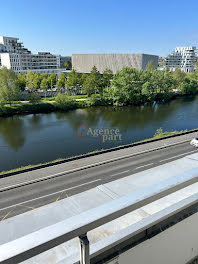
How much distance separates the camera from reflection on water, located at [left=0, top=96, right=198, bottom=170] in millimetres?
20828

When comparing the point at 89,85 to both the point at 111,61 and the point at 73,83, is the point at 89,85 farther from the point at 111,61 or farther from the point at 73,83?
the point at 111,61

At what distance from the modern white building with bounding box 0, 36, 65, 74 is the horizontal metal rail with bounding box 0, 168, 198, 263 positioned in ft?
277

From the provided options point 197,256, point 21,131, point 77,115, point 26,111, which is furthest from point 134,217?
point 26,111

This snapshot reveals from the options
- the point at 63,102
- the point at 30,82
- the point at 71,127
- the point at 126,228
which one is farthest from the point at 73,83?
the point at 126,228

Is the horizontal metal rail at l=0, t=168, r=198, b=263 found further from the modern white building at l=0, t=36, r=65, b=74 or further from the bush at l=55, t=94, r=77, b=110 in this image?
the modern white building at l=0, t=36, r=65, b=74

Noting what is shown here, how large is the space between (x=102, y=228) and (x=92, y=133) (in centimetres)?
2514

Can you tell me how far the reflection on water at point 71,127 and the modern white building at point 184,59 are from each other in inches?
3468

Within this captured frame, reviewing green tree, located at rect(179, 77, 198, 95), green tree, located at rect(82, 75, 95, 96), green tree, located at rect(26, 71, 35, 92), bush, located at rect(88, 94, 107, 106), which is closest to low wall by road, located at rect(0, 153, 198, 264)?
bush, located at rect(88, 94, 107, 106)

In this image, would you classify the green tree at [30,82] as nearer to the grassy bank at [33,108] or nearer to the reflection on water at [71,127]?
the grassy bank at [33,108]

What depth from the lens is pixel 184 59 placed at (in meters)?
121

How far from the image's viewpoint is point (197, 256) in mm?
2154

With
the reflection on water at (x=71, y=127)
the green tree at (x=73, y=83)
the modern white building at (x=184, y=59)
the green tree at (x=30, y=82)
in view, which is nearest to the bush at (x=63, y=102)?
the reflection on water at (x=71, y=127)

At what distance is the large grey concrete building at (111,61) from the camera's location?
74.2 m

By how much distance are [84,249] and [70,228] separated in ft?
0.88
